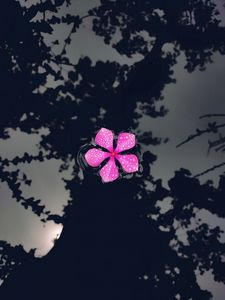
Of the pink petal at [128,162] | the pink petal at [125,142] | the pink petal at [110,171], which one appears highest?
the pink petal at [125,142]

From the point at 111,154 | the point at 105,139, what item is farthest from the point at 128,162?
the point at 105,139

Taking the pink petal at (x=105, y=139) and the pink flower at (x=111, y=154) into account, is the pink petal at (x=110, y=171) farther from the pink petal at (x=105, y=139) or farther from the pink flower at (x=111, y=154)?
the pink petal at (x=105, y=139)

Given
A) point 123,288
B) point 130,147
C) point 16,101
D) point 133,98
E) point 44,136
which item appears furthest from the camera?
point 133,98

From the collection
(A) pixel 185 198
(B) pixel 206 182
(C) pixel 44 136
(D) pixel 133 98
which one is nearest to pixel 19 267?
(C) pixel 44 136

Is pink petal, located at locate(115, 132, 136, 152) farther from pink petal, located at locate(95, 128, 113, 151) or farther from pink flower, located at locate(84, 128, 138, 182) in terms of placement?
pink petal, located at locate(95, 128, 113, 151)

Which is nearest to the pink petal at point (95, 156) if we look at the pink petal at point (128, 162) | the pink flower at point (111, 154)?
the pink flower at point (111, 154)

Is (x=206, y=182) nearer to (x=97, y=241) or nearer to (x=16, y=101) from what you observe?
(x=97, y=241)
